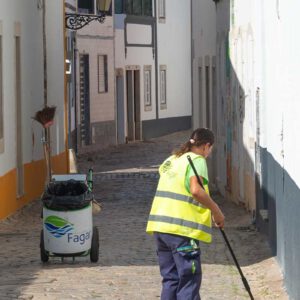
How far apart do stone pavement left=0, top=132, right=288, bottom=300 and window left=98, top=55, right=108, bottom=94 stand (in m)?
16.4

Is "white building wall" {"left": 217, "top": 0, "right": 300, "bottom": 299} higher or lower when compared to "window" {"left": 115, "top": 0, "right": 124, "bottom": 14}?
lower

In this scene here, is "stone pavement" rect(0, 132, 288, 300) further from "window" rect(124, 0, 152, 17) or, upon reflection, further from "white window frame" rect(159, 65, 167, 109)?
"white window frame" rect(159, 65, 167, 109)

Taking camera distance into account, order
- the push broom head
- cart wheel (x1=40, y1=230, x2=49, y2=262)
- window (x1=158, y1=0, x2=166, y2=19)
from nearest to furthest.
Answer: cart wheel (x1=40, y1=230, x2=49, y2=262)
the push broom head
window (x1=158, y1=0, x2=166, y2=19)

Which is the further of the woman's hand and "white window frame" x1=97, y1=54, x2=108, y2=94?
"white window frame" x1=97, y1=54, x2=108, y2=94

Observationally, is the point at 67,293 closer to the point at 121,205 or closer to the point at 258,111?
the point at 258,111

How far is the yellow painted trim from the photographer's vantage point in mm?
19719

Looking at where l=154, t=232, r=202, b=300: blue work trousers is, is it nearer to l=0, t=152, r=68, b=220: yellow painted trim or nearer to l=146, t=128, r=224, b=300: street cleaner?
l=146, t=128, r=224, b=300: street cleaner

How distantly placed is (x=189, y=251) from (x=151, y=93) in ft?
117

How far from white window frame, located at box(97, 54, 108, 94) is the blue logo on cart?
25396 mm

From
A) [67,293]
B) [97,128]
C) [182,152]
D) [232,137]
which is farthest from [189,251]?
[97,128]

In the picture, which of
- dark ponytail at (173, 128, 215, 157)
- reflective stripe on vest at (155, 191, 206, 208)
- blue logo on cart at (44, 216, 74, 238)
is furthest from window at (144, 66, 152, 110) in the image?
reflective stripe on vest at (155, 191, 206, 208)

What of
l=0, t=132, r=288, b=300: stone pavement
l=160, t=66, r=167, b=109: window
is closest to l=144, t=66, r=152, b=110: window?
l=160, t=66, r=167, b=109: window

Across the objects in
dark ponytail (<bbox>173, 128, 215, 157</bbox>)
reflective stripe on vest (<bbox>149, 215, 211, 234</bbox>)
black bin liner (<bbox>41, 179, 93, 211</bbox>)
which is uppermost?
dark ponytail (<bbox>173, 128, 215, 157</bbox>)

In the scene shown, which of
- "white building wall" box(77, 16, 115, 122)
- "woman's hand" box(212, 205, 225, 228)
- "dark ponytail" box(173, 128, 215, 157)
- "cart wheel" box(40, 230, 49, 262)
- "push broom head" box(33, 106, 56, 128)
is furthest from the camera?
"white building wall" box(77, 16, 115, 122)
